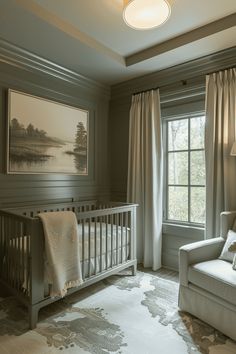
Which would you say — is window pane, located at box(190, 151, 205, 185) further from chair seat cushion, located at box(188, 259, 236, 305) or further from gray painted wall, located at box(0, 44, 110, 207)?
gray painted wall, located at box(0, 44, 110, 207)

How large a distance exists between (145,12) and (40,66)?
150 centimetres

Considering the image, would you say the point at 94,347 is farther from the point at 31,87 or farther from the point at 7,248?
the point at 31,87

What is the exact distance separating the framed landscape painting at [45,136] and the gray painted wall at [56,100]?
0.24ft

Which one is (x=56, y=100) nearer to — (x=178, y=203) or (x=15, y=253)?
(x=15, y=253)

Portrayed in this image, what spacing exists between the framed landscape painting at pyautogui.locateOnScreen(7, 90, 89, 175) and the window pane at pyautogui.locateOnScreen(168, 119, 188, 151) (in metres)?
A: 1.15

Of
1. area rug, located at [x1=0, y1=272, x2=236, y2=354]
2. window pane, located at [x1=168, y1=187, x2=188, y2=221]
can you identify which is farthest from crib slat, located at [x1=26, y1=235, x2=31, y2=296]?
window pane, located at [x1=168, y1=187, x2=188, y2=221]

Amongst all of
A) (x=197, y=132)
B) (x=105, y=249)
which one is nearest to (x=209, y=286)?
(x=105, y=249)

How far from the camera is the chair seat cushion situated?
1.78m

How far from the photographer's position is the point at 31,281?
190 cm

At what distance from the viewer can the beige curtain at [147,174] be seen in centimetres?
317

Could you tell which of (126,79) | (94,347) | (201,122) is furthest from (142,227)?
(126,79)

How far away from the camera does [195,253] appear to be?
2.16 metres

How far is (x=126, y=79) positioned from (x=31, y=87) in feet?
4.42

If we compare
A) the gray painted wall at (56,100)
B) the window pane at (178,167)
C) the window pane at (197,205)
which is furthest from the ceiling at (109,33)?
the window pane at (197,205)
